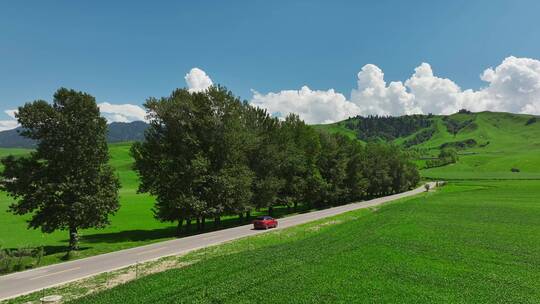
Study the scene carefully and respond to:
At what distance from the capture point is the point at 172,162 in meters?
38.4

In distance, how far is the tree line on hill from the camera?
3014cm

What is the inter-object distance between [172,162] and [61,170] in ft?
36.2

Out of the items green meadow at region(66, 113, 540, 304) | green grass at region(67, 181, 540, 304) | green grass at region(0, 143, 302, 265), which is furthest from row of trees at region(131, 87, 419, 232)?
green grass at region(67, 181, 540, 304)

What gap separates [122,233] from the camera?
40.2 metres

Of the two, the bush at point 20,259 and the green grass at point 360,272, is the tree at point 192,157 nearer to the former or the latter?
the green grass at point 360,272

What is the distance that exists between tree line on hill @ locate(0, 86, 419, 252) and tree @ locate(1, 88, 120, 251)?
8 cm

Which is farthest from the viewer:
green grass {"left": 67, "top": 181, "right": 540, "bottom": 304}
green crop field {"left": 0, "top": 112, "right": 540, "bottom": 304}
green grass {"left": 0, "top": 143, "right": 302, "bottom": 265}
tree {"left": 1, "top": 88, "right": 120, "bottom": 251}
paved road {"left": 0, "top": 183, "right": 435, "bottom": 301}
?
green grass {"left": 0, "top": 143, "right": 302, "bottom": 265}

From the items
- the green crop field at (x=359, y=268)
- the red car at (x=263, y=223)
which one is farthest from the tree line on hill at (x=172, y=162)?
the green crop field at (x=359, y=268)

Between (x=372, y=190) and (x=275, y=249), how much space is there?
8525 centimetres

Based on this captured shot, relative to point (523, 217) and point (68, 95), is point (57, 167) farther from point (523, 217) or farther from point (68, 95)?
point (523, 217)

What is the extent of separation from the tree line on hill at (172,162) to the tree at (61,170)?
0.27ft

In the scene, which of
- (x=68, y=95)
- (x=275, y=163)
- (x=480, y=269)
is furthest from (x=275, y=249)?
(x=275, y=163)

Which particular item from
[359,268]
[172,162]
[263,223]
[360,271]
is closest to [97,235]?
[172,162]

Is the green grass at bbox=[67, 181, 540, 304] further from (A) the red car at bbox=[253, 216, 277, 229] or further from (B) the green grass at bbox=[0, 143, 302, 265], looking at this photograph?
(B) the green grass at bbox=[0, 143, 302, 265]
